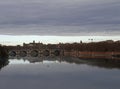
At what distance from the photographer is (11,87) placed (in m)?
50.7

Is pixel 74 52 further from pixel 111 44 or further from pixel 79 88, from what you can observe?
pixel 79 88

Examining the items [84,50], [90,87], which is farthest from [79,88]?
[84,50]

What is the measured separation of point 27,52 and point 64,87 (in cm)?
14423

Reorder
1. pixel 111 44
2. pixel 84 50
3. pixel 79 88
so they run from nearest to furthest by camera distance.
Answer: pixel 79 88, pixel 111 44, pixel 84 50

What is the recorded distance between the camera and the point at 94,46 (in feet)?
579

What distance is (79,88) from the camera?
4891cm

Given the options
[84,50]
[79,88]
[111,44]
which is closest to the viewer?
[79,88]

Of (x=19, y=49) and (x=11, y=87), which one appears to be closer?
(x=11, y=87)

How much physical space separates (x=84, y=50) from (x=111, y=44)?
24283 millimetres

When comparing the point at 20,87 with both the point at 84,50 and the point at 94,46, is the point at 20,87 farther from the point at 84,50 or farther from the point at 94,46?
the point at 84,50

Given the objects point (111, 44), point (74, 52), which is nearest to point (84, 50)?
point (74, 52)

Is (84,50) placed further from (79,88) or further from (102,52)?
(79,88)

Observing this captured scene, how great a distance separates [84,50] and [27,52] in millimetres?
24571

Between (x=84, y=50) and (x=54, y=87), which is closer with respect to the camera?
(x=54, y=87)
